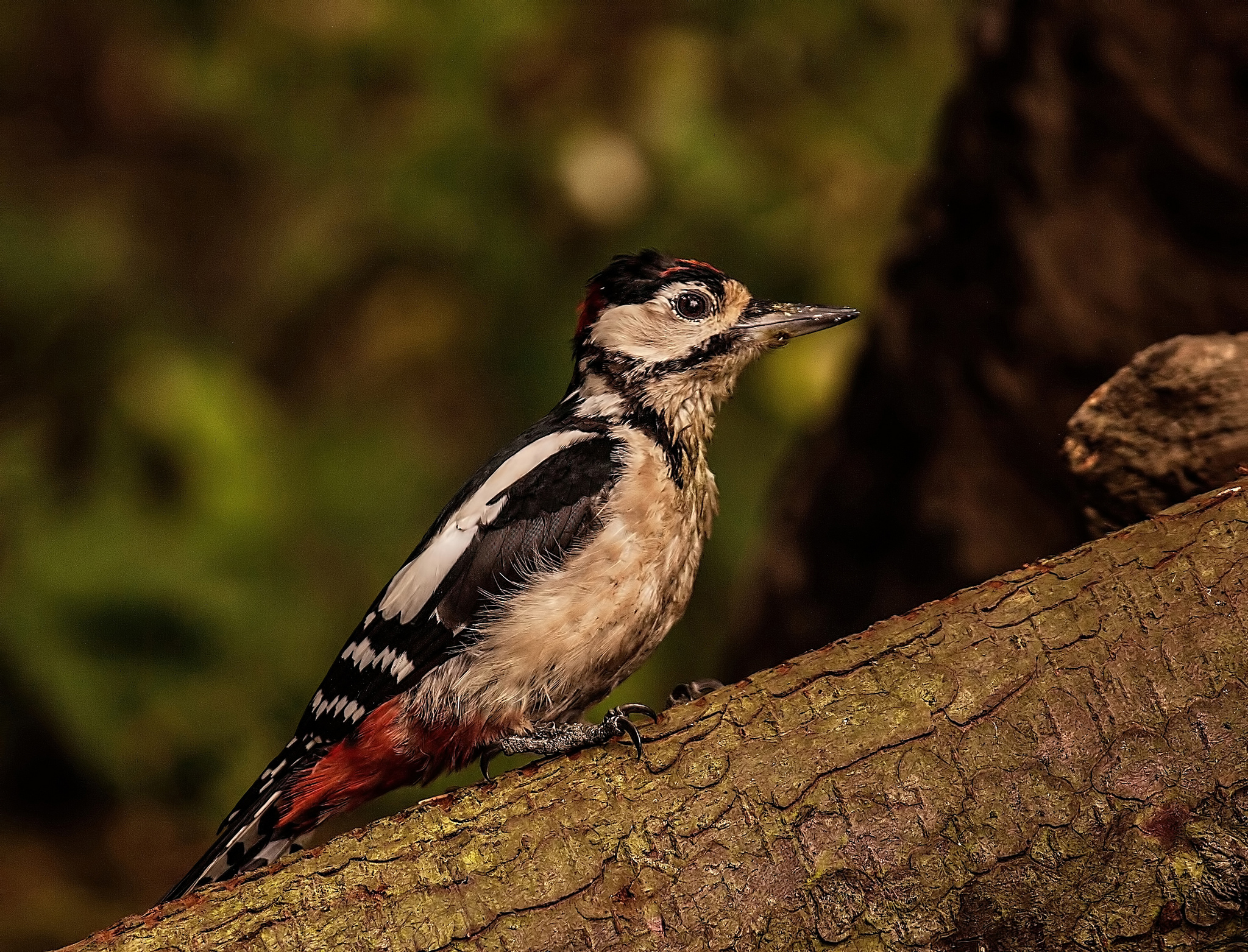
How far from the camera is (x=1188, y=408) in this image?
6.23ft

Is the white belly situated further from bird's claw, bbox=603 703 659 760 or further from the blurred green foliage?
the blurred green foliage

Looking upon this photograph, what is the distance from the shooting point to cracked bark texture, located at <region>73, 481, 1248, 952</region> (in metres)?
1.46

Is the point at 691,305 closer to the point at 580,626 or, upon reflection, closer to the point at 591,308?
the point at 591,308

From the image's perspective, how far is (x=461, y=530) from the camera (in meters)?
2.15

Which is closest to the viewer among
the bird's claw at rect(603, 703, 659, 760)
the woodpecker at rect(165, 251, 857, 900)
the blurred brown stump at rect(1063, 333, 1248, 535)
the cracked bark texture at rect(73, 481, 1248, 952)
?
the cracked bark texture at rect(73, 481, 1248, 952)

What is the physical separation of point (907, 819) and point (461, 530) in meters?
0.99

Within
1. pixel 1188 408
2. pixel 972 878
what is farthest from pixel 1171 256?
pixel 972 878

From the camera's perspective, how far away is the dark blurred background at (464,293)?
8.79ft

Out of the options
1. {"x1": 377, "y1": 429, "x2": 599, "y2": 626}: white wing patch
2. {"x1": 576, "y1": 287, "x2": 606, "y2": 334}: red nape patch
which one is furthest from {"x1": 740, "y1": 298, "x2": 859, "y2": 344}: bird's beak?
{"x1": 377, "y1": 429, "x2": 599, "y2": 626}: white wing patch

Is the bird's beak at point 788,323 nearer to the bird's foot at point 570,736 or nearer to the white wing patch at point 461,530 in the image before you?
the white wing patch at point 461,530

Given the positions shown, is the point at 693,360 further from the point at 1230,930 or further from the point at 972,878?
the point at 1230,930

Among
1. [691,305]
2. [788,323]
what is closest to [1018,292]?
[788,323]

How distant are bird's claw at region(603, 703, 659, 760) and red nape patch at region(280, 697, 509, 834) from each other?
331 mm

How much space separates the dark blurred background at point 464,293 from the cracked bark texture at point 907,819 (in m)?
0.69
